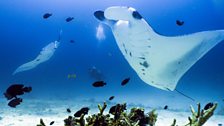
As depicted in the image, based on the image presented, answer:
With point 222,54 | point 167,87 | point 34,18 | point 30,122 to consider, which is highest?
point 34,18

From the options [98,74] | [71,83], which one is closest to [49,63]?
[71,83]

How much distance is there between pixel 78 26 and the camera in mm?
89438

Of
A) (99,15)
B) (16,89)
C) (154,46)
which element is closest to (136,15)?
(99,15)

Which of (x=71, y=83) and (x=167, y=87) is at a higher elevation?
(x=71, y=83)

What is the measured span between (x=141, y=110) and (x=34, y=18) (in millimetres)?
79395

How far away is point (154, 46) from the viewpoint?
5.32 metres

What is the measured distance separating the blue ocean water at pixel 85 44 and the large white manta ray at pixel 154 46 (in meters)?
35.4

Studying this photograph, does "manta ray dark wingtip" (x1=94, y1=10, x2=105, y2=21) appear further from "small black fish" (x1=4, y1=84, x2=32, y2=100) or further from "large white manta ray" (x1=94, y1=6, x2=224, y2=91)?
"small black fish" (x1=4, y1=84, x2=32, y2=100)

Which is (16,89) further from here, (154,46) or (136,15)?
(154,46)

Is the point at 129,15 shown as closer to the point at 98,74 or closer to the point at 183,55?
the point at 183,55

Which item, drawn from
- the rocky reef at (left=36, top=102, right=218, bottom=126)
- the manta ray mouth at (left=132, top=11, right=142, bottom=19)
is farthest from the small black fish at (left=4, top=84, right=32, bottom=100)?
the manta ray mouth at (left=132, top=11, right=142, bottom=19)

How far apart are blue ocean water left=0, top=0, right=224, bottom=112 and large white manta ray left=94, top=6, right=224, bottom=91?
116 ft

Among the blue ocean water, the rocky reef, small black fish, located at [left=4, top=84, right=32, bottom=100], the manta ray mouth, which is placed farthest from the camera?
the blue ocean water

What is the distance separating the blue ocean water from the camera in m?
59.5
